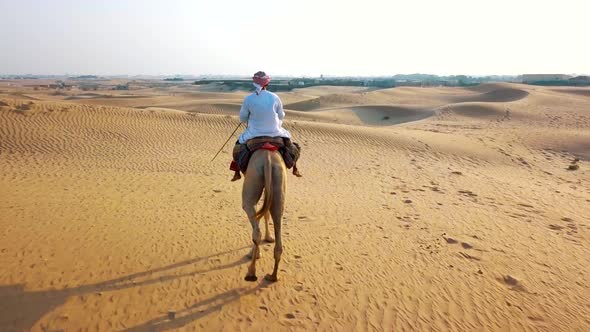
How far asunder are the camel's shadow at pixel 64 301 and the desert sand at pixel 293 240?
0.9 inches

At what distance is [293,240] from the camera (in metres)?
7.23

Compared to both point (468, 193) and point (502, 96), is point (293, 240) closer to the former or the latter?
point (468, 193)

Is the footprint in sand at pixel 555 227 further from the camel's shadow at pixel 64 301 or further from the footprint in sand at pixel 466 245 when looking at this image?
the camel's shadow at pixel 64 301

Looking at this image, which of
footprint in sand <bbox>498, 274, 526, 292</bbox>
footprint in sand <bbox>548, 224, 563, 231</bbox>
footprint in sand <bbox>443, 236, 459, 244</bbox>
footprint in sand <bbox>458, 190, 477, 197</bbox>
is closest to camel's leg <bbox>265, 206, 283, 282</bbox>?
footprint in sand <bbox>498, 274, 526, 292</bbox>

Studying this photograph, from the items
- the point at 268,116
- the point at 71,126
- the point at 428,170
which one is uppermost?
the point at 268,116

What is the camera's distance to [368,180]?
12.3 meters

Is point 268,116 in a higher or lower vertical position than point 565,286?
higher

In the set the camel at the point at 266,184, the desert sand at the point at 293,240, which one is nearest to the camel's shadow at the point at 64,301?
the desert sand at the point at 293,240

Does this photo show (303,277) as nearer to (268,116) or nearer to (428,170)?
(268,116)

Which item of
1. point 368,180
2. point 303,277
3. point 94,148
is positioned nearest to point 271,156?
point 303,277

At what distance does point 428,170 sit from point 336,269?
29.6 ft

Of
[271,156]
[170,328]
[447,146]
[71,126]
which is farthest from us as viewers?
[447,146]

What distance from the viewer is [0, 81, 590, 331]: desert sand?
196 inches

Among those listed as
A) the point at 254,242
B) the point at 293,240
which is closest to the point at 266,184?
the point at 254,242
